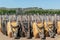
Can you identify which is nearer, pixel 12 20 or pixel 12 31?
pixel 12 31

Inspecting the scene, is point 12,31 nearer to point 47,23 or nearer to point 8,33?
point 8,33

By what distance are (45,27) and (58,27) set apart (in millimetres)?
978

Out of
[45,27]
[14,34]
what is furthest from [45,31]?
[14,34]

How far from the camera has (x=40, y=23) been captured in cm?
1817

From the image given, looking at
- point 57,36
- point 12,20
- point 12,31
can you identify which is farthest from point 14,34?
point 57,36

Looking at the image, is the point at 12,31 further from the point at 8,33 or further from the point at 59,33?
the point at 59,33

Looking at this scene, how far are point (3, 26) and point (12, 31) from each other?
156 centimetres

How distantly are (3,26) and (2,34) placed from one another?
0.74 meters

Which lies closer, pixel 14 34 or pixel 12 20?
pixel 14 34

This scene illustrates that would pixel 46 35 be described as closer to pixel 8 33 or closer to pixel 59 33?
pixel 59 33

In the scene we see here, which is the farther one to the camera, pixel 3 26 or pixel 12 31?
pixel 3 26

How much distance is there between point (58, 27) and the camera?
60.7 ft

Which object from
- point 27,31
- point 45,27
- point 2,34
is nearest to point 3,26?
point 2,34

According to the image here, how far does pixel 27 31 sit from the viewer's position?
18328mm
